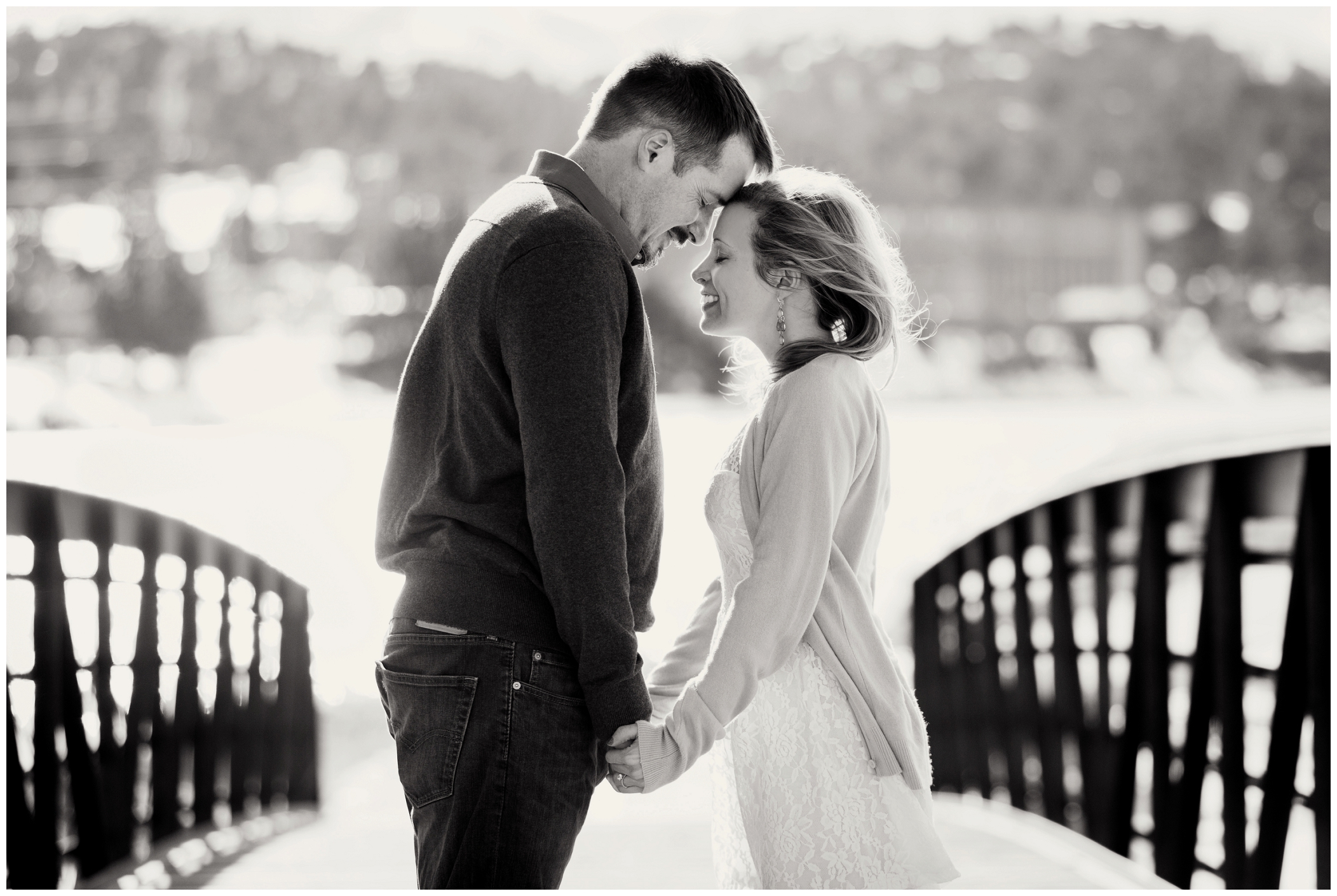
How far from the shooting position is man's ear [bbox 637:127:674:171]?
5.28ft

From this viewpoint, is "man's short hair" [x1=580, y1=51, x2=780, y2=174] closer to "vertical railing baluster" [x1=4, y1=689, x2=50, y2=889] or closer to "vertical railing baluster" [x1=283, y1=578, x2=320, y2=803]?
"vertical railing baluster" [x1=4, y1=689, x2=50, y2=889]

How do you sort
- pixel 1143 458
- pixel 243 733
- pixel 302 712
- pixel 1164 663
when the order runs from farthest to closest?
1. pixel 302 712
2. pixel 243 733
3. pixel 1164 663
4. pixel 1143 458

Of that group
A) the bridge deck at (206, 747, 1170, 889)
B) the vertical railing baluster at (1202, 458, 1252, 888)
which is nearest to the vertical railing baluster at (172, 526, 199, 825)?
the bridge deck at (206, 747, 1170, 889)

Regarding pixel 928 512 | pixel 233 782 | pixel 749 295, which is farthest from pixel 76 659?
pixel 928 512

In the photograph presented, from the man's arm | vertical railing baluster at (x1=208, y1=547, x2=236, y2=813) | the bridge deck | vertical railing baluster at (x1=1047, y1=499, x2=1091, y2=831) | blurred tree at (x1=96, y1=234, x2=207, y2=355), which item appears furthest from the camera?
blurred tree at (x1=96, y1=234, x2=207, y2=355)

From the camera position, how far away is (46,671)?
8.54 ft

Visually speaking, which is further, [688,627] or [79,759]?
[79,759]

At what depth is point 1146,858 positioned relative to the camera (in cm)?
340

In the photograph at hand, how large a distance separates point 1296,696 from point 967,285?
99.6ft

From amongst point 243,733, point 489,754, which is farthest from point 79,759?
point 489,754

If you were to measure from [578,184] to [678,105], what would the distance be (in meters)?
0.17

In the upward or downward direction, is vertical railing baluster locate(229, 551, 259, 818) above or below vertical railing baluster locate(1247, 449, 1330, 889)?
below

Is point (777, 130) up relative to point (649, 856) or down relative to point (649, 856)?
up

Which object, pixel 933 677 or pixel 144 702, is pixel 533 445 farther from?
pixel 933 677
